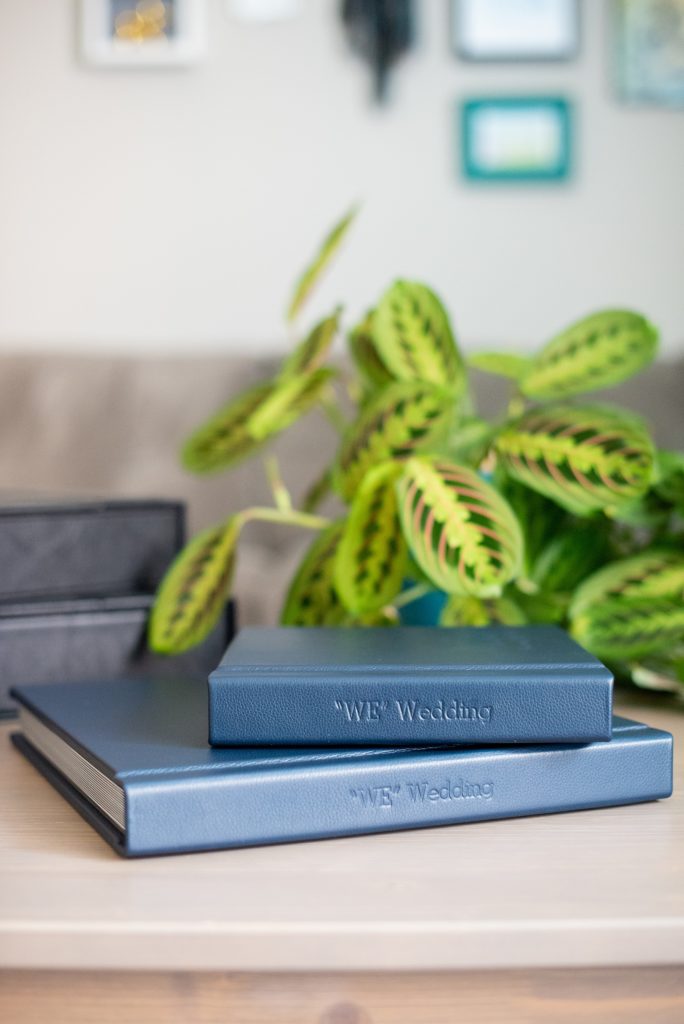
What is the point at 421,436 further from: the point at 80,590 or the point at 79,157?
the point at 79,157

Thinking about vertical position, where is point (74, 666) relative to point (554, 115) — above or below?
below

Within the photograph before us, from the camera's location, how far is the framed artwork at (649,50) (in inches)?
73.3

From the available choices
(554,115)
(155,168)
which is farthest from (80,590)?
(554,115)

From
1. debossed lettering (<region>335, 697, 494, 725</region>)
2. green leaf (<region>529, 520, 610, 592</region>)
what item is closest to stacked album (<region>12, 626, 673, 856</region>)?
debossed lettering (<region>335, 697, 494, 725</region>)

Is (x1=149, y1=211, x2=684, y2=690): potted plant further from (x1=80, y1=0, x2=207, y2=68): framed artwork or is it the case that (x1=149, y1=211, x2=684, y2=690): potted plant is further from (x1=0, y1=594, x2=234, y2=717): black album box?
(x1=80, y1=0, x2=207, y2=68): framed artwork

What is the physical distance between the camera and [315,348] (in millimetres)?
955

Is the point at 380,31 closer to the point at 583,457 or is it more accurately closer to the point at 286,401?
the point at 286,401

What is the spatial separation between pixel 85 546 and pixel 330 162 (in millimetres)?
1173

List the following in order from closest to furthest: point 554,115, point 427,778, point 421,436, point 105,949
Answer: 1. point 105,949
2. point 427,778
3. point 421,436
4. point 554,115

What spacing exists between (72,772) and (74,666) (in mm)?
278

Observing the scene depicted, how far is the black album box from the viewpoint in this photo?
2.79 ft

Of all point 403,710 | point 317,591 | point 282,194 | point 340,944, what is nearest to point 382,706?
point 403,710

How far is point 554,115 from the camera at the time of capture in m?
1.87

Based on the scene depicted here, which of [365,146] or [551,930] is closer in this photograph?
[551,930]
